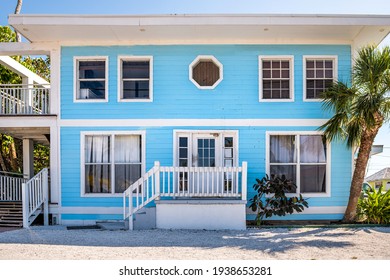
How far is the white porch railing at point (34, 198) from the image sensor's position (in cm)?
1027

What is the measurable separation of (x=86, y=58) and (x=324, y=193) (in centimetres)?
835

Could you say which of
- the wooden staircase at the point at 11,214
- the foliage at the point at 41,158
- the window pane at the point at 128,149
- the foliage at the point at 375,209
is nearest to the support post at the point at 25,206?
the wooden staircase at the point at 11,214

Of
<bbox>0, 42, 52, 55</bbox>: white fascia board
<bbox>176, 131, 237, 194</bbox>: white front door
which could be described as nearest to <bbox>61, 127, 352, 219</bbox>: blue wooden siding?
<bbox>176, 131, 237, 194</bbox>: white front door

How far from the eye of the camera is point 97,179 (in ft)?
37.0

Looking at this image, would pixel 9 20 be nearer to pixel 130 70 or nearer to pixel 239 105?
pixel 130 70

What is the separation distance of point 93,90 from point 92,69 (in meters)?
0.66

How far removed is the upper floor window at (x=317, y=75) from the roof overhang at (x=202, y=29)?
1.89 feet

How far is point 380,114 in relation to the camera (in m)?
10.1

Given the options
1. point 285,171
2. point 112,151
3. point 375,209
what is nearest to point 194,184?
point 112,151

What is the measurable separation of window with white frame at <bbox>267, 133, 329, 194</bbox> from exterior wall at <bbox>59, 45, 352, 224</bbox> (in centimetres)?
28

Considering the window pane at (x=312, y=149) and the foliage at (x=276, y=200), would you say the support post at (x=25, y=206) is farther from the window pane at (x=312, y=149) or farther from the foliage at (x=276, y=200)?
the window pane at (x=312, y=149)

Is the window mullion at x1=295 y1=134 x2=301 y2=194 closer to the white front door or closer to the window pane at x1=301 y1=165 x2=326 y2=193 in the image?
the window pane at x1=301 y1=165 x2=326 y2=193
